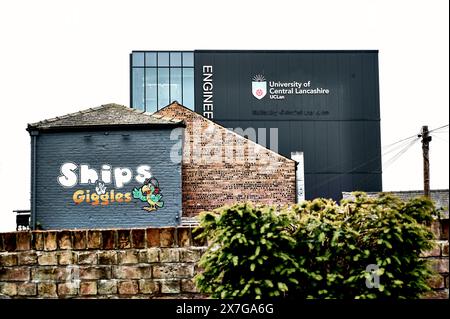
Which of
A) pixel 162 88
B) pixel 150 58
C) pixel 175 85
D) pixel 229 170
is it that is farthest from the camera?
pixel 175 85

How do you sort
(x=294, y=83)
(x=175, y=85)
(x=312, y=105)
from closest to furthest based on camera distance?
(x=175, y=85), (x=312, y=105), (x=294, y=83)

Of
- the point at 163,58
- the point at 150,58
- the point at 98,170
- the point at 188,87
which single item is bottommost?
the point at 98,170

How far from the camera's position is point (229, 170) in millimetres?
26469

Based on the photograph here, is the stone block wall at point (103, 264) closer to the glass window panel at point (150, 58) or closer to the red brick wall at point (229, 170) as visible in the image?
the red brick wall at point (229, 170)

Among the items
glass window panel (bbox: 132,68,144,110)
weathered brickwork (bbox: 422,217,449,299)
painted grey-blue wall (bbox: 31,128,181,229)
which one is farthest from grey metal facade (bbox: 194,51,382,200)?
weathered brickwork (bbox: 422,217,449,299)

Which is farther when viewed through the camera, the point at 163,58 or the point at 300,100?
the point at 300,100

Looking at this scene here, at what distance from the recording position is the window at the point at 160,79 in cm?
3794

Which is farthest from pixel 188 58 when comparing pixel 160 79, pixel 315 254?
pixel 315 254

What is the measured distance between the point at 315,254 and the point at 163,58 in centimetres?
3348

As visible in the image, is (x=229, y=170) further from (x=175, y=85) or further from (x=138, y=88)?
(x=175, y=85)

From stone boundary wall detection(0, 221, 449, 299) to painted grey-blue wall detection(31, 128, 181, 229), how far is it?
50.5 feet

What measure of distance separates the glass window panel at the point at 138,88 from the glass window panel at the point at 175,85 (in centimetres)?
182

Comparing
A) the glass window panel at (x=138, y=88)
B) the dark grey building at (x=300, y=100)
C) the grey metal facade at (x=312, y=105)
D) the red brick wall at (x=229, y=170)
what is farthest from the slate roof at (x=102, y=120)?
the grey metal facade at (x=312, y=105)
